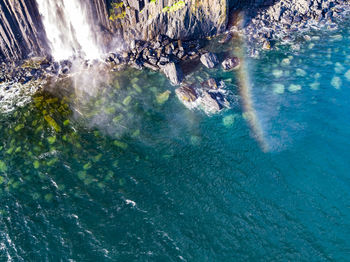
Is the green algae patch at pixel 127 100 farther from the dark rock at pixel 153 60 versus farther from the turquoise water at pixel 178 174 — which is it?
the dark rock at pixel 153 60

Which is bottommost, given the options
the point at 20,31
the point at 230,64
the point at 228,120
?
the point at 228,120

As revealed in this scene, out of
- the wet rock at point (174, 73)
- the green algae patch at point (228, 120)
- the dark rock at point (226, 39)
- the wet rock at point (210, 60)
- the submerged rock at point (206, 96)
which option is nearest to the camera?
the green algae patch at point (228, 120)

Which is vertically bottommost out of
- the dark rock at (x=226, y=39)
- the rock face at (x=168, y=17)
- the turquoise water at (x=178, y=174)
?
the turquoise water at (x=178, y=174)

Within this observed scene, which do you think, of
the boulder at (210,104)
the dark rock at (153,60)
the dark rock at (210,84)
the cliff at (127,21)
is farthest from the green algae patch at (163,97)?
the cliff at (127,21)

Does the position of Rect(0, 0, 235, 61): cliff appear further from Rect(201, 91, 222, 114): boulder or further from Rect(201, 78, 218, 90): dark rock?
Rect(201, 91, 222, 114): boulder

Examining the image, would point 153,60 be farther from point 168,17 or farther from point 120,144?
point 120,144

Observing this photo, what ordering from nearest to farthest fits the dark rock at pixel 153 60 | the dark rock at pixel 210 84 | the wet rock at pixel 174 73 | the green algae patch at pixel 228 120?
the green algae patch at pixel 228 120 < the dark rock at pixel 210 84 < the wet rock at pixel 174 73 < the dark rock at pixel 153 60

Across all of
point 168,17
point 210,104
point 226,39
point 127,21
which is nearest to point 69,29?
point 127,21

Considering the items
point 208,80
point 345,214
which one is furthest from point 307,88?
point 345,214
